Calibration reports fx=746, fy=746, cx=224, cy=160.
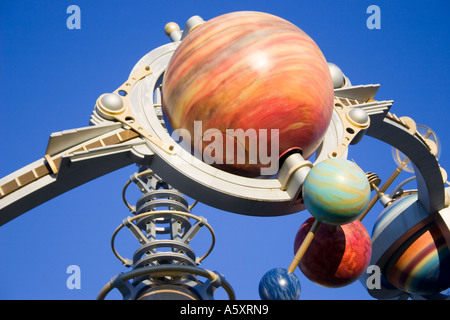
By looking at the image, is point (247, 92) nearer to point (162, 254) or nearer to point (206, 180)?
point (206, 180)

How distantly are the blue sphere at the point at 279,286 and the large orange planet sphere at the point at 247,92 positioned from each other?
6.41 ft

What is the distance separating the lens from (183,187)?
11391 mm

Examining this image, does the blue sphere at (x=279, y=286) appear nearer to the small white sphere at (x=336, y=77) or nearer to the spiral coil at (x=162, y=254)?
the spiral coil at (x=162, y=254)

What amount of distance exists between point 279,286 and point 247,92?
2.87 metres

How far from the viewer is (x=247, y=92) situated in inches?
428

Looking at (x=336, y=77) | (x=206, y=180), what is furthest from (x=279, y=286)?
(x=336, y=77)

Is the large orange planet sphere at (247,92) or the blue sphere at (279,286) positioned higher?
the large orange planet sphere at (247,92)

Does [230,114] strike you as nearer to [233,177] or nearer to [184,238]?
[233,177]

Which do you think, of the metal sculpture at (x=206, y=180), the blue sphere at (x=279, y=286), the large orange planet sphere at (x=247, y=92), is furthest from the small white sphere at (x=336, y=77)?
the blue sphere at (x=279, y=286)

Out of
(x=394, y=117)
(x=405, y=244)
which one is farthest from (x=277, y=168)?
(x=405, y=244)

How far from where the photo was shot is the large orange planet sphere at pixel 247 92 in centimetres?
1092

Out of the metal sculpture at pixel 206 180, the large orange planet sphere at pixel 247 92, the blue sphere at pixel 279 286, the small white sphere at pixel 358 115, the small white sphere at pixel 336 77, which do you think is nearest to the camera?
the blue sphere at pixel 279 286

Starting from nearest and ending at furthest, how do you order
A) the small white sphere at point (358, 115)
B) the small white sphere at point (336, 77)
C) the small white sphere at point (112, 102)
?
the small white sphere at point (112, 102) → the small white sphere at point (358, 115) → the small white sphere at point (336, 77)

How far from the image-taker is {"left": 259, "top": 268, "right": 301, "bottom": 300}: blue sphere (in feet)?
32.3
